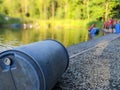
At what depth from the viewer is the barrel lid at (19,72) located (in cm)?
479

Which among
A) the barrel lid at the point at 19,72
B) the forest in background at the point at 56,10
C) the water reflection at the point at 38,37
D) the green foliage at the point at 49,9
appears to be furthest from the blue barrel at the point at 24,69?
the green foliage at the point at 49,9

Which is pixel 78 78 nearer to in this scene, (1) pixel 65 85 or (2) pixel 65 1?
(1) pixel 65 85

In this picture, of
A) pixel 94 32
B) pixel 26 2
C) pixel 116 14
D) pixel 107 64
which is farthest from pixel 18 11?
pixel 107 64

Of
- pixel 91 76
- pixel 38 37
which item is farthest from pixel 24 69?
pixel 38 37

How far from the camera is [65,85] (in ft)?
22.1

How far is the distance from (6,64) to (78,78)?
2.94 m

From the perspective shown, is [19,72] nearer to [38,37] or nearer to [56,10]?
[38,37]

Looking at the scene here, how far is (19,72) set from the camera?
191 inches

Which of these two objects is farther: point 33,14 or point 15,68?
point 33,14

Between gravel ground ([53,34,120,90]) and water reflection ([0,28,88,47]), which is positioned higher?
gravel ground ([53,34,120,90])

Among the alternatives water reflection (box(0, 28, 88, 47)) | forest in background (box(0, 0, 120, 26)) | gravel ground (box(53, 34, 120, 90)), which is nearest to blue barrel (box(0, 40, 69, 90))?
gravel ground (box(53, 34, 120, 90))

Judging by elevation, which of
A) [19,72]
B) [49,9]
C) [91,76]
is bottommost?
[49,9]

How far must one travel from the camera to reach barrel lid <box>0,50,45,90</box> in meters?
4.79

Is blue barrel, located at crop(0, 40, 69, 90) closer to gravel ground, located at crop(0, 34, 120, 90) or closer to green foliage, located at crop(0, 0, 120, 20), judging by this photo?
gravel ground, located at crop(0, 34, 120, 90)
